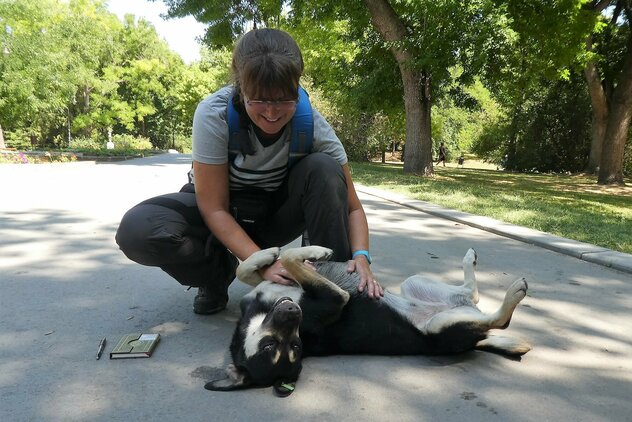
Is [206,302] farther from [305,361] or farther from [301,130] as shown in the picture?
[301,130]

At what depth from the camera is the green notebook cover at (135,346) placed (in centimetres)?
229

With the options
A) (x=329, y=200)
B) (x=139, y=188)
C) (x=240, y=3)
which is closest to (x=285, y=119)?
(x=329, y=200)

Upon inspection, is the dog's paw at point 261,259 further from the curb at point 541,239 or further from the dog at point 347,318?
the curb at point 541,239

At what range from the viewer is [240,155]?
256 cm

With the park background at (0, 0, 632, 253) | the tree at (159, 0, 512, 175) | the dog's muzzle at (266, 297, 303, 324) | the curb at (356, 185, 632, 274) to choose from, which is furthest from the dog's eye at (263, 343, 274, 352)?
the tree at (159, 0, 512, 175)

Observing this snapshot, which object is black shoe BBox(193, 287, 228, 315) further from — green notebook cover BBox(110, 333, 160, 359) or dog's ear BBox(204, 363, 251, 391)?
dog's ear BBox(204, 363, 251, 391)

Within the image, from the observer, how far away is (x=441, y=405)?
193 centimetres

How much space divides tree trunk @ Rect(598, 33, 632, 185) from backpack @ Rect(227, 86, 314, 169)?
15.7 metres

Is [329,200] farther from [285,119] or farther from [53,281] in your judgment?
[53,281]

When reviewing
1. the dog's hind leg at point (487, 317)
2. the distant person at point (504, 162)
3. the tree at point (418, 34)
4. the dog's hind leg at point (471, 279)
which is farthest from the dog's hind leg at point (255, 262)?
the distant person at point (504, 162)

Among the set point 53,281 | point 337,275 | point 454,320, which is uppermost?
point 337,275

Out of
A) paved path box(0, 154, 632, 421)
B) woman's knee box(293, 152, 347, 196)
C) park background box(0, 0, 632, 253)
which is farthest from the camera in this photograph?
park background box(0, 0, 632, 253)

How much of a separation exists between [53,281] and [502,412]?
3.22 metres

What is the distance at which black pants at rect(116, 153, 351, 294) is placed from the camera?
8.16ft
